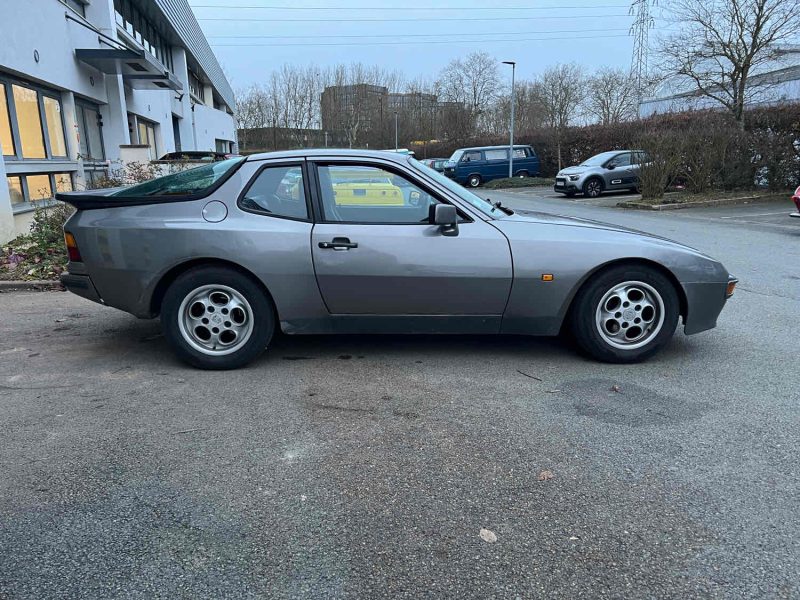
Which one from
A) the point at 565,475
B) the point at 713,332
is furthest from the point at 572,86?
the point at 565,475

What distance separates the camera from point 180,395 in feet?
12.4

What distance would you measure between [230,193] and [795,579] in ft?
12.3

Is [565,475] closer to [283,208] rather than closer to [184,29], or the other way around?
[283,208]

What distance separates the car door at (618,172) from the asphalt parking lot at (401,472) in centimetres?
1764

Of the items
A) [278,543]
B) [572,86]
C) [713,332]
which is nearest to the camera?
[278,543]

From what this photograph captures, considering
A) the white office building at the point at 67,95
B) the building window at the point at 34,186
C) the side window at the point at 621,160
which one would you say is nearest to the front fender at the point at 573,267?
the white office building at the point at 67,95

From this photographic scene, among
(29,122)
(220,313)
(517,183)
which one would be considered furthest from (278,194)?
(517,183)

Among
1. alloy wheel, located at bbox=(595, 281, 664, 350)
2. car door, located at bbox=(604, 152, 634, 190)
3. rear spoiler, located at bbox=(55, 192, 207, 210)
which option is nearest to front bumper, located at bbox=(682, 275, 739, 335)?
alloy wheel, located at bbox=(595, 281, 664, 350)

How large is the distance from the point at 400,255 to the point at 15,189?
917cm

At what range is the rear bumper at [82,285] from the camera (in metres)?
4.28

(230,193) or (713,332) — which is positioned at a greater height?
(230,193)

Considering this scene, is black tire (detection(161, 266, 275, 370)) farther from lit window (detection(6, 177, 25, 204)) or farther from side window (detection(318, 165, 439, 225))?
lit window (detection(6, 177, 25, 204))

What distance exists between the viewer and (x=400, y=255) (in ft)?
13.3

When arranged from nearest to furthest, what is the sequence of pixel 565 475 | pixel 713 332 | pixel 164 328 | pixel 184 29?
pixel 565 475, pixel 164 328, pixel 713 332, pixel 184 29
